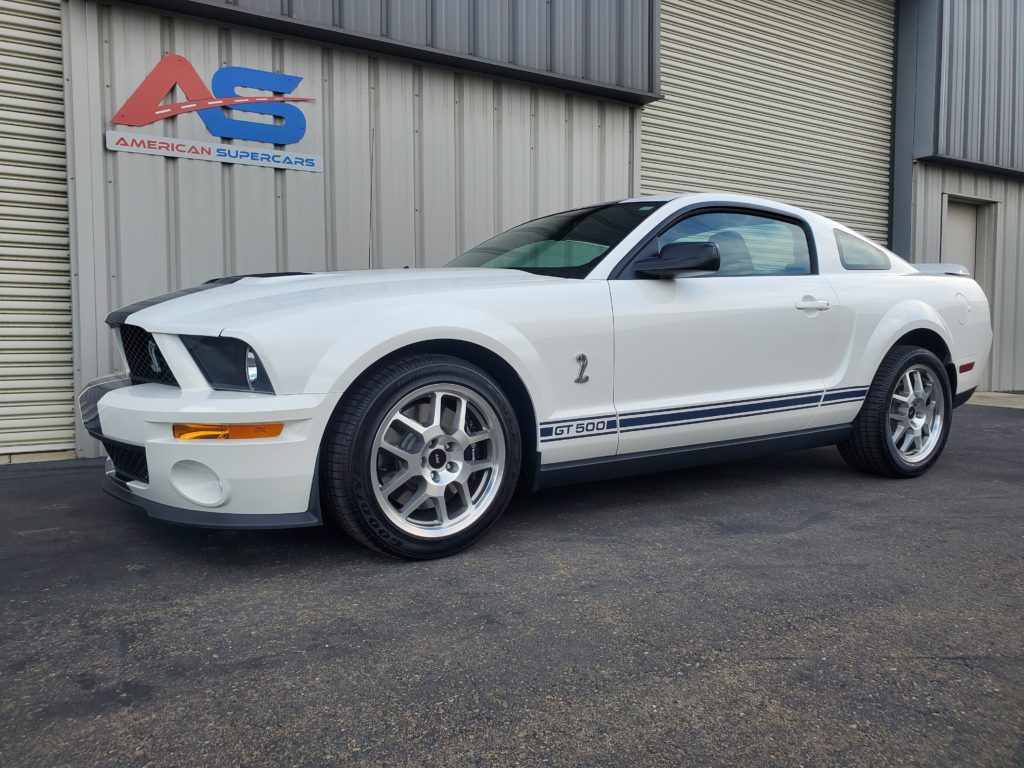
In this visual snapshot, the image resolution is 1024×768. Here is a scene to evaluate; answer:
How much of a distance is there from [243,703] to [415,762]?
19.6 inches

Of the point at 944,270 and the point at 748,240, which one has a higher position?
the point at 748,240

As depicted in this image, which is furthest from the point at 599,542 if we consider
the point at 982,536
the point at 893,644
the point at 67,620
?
the point at 67,620

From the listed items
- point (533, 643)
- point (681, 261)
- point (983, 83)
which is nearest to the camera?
point (533, 643)

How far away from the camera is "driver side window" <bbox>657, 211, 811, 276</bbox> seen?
3.91 meters

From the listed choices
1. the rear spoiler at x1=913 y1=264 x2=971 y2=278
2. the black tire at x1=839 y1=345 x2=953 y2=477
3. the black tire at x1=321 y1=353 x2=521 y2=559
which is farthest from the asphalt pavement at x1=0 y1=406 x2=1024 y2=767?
the rear spoiler at x1=913 y1=264 x2=971 y2=278

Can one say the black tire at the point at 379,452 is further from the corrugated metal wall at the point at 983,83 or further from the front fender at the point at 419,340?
the corrugated metal wall at the point at 983,83

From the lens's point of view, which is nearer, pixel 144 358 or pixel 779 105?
pixel 144 358

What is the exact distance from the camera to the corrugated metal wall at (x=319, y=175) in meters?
5.40

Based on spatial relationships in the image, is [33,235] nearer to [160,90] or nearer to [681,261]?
[160,90]

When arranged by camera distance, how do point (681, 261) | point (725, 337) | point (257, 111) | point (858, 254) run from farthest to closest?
point (257, 111) → point (858, 254) → point (725, 337) → point (681, 261)

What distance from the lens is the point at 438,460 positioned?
3.03 meters

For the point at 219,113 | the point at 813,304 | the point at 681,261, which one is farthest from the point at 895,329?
the point at 219,113

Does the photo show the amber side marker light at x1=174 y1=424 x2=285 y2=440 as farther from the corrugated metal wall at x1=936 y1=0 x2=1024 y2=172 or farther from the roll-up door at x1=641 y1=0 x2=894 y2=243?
the corrugated metal wall at x1=936 y1=0 x2=1024 y2=172

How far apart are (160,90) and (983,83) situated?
34.0 ft
